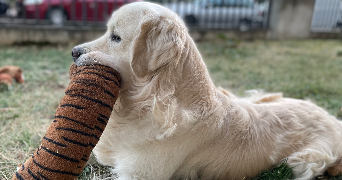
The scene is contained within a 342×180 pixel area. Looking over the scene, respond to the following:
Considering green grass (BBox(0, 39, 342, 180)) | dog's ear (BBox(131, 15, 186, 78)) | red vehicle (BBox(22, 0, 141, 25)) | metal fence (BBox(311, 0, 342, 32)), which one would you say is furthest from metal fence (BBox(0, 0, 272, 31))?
dog's ear (BBox(131, 15, 186, 78))

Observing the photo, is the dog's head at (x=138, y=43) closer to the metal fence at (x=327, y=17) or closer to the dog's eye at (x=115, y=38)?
the dog's eye at (x=115, y=38)

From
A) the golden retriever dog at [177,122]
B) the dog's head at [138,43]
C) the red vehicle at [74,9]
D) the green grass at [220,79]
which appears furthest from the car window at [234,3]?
the dog's head at [138,43]

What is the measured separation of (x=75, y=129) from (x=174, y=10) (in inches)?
395

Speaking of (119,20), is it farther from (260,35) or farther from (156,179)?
(260,35)

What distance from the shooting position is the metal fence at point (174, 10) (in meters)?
9.70

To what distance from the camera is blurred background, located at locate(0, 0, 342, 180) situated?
3502 millimetres

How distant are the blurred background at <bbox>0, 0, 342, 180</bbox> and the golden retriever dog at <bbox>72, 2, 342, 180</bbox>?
Result: 247 mm

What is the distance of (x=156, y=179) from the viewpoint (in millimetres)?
2170

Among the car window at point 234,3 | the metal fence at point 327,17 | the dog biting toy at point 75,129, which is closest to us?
the dog biting toy at point 75,129

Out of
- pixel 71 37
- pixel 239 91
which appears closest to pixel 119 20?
pixel 239 91

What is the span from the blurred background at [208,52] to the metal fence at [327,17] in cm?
5

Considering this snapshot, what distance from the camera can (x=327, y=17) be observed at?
44.1 feet

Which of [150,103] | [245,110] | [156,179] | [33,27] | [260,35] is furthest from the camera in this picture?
[260,35]

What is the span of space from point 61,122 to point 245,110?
1.50 meters
